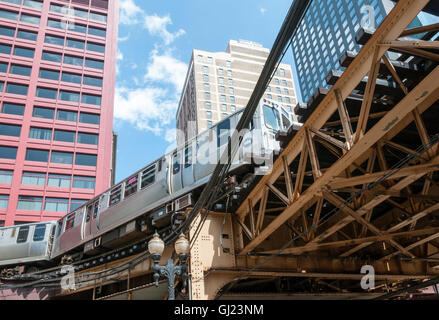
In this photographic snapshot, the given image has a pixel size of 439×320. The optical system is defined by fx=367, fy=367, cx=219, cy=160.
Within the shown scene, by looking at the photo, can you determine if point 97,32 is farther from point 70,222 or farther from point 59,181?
point 70,222

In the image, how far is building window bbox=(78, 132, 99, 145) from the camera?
46197 millimetres

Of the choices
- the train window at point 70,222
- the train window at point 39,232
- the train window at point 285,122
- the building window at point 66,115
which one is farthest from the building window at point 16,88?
the train window at point 285,122

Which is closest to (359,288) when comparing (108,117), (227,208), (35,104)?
(227,208)

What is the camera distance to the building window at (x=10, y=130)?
144 ft

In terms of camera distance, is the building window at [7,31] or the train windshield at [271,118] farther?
the building window at [7,31]

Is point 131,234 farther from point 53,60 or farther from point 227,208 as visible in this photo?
point 53,60

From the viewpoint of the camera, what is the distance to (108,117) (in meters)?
48.6

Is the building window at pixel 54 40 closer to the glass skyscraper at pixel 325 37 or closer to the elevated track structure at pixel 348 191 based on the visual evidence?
the elevated track structure at pixel 348 191

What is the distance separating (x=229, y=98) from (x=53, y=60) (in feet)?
132

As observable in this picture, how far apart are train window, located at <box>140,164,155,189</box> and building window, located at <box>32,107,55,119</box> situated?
3503 cm

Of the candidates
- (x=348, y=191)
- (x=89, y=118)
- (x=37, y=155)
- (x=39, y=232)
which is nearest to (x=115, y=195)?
(x=39, y=232)

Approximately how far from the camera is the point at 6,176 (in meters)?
41.5

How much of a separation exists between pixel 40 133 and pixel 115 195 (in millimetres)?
31952

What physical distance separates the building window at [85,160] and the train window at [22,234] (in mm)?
21582
